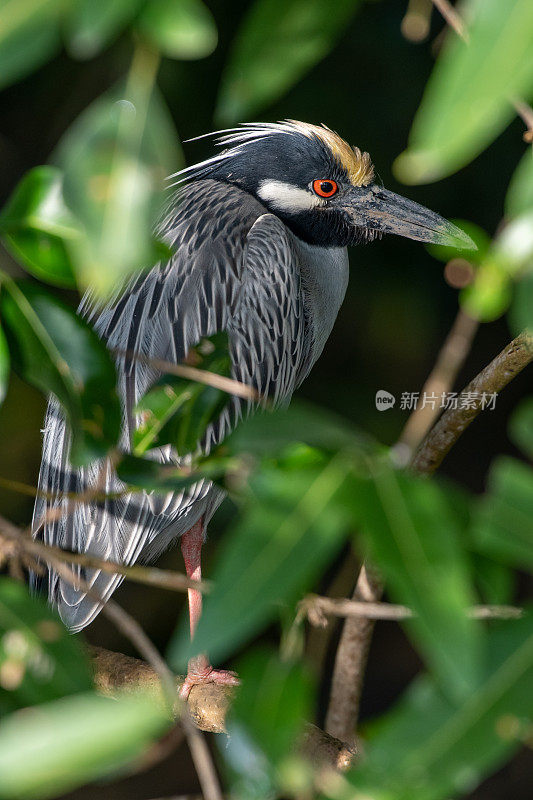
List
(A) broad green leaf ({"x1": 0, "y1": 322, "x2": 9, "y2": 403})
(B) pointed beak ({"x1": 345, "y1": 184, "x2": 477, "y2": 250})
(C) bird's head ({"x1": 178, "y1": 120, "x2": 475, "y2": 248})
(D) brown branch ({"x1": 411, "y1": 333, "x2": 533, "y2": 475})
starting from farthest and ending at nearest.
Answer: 1. (C) bird's head ({"x1": 178, "y1": 120, "x2": 475, "y2": 248})
2. (B) pointed beak ({"x1": 345, "y1": 184, "x2": 477, "y2": 250})
3. (D) brown branch ({"x1": 411, "y1": 333, "x2": 533, "y2": 475})
4. (A) broad green leaf ({"x1": 0, "y1": 322, "x2": 9, "y2": 403})

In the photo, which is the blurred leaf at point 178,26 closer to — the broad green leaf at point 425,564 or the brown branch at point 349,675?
the broad green leaf at point 425,564

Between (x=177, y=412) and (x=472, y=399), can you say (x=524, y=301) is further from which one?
(x=472, y=399)

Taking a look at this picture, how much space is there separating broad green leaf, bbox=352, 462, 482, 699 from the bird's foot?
1093 mm

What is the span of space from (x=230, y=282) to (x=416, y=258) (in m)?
0.99

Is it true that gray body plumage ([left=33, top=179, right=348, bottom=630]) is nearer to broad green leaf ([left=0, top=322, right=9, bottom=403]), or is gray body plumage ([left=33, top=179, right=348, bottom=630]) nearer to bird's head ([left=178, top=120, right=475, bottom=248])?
bird's head ([left=178, top=120, right=475, bottom=248])

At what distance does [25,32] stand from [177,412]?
35cm

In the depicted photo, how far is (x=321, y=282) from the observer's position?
6.02 feet

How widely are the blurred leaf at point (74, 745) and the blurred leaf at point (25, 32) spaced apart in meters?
0.28

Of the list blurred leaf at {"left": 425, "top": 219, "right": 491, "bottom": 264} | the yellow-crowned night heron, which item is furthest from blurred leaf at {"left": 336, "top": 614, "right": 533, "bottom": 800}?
the yellow-crowned night heron

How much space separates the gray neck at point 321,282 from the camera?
1.80 meters

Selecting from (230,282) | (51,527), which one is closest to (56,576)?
(51,527)

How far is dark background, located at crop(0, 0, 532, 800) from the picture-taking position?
217 cm

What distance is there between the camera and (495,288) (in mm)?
581

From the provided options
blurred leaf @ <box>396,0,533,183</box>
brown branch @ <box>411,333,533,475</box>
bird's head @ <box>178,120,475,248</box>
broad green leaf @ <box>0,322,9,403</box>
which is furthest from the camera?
bird's head @ <box>178,120,475,248</box>
